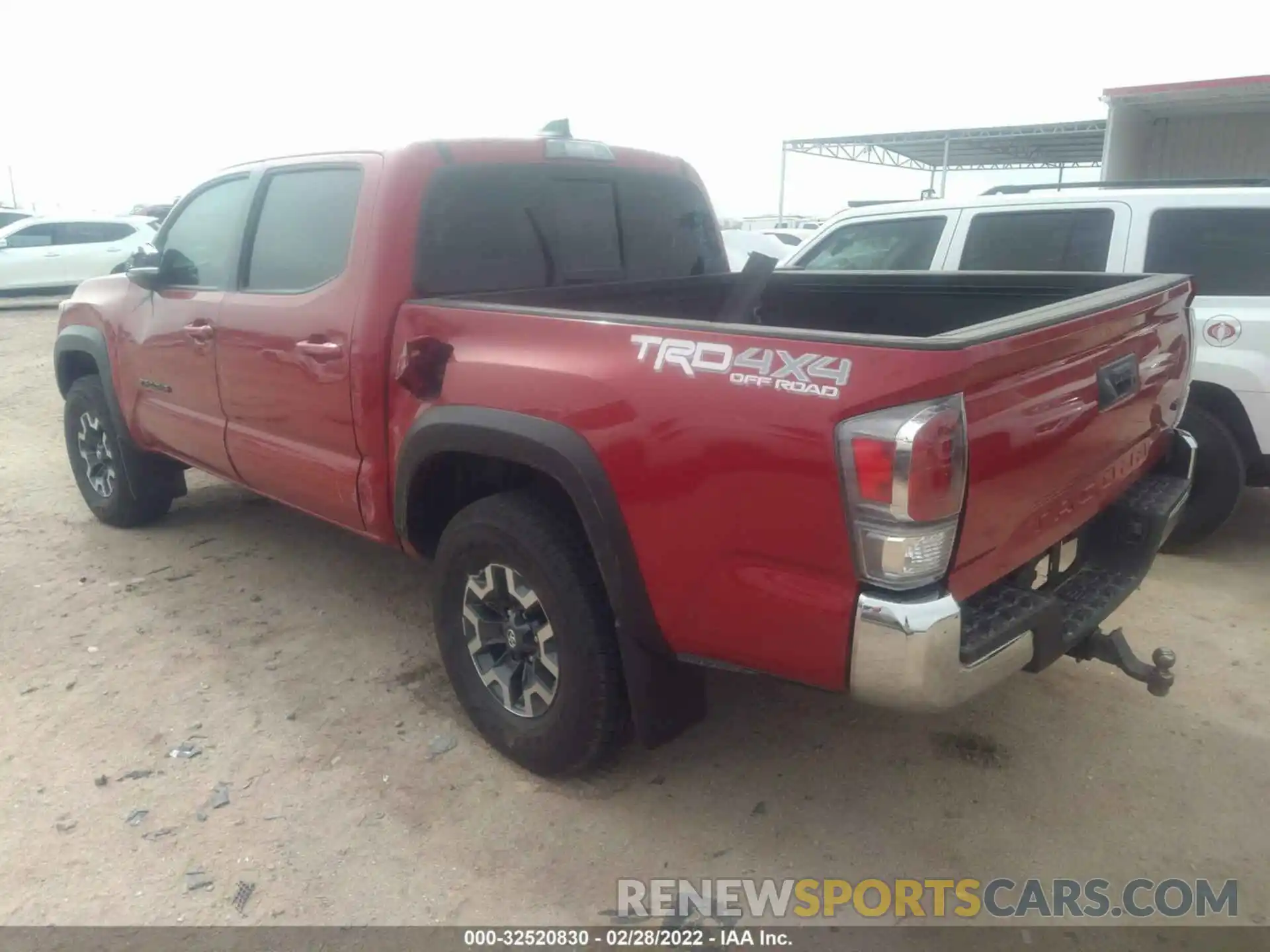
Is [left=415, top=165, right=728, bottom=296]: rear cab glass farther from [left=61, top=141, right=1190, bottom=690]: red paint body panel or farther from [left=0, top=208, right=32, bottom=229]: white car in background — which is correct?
[left=0, top=208, right=32, bottom=229]: white car in background

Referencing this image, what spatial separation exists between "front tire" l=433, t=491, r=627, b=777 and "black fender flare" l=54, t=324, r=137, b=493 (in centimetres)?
268

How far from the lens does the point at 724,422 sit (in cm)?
218

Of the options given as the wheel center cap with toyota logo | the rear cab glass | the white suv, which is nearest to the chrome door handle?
the rear cab glass

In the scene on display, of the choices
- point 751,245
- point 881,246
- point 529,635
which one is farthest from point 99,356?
point 751,245

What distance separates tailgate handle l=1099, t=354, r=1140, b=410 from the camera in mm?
2498

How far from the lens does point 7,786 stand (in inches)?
117

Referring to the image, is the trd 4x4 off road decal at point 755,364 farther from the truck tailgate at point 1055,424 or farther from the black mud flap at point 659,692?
the black mud flap at point 659,692

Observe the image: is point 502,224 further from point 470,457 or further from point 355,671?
point 355,671

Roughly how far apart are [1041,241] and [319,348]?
3.83 m

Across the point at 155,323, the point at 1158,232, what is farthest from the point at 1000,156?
the point at 155,323

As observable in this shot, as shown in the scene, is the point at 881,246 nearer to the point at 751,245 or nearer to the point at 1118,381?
the point at 1118,381

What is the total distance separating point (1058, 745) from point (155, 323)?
4135mm

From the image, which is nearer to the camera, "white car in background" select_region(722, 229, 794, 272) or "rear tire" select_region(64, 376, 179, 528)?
"rear tire" select_region(64, 376, 179, 528)

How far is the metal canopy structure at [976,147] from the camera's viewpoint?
21.3 metres
